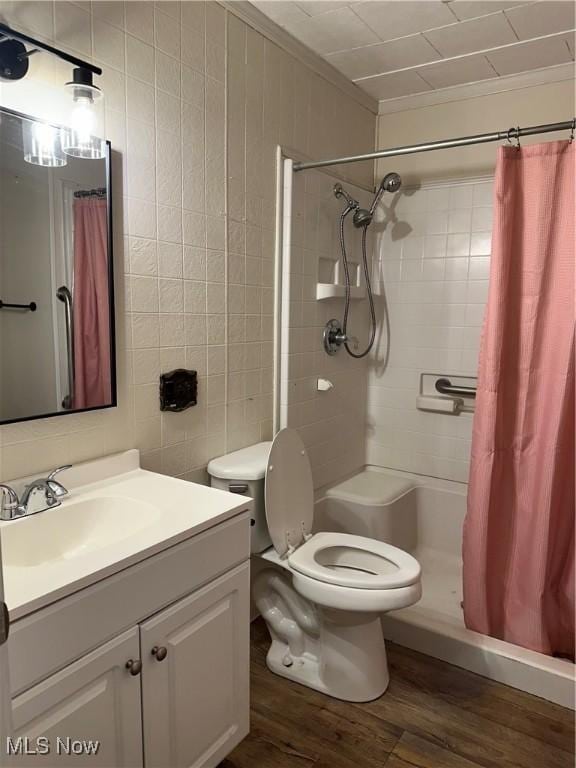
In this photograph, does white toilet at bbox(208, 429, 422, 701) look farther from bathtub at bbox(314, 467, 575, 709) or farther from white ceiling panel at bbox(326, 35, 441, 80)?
white ceiling panel at bbox(326, 35, 441, 80)

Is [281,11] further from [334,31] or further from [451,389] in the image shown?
[451,389]

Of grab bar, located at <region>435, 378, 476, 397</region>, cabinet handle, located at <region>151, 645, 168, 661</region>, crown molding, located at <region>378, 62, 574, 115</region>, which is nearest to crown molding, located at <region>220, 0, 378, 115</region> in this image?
crown molding, located at <region>378, 62, 574, 115</region>

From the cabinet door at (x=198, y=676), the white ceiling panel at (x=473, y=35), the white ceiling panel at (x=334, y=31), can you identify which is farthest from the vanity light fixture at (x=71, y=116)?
the white ceiling panel at (x=473, y=35)

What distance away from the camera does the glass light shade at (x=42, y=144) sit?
4.33ft

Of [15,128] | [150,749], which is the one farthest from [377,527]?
[15,128]

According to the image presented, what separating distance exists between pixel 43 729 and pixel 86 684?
0.10 meters

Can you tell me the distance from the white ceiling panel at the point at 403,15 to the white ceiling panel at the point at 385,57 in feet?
0.28

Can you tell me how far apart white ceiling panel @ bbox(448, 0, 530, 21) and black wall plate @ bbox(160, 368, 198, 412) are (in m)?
1.59

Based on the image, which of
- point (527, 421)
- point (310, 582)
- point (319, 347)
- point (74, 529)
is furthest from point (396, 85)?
point (74, 529)

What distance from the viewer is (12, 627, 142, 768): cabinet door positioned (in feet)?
3.26

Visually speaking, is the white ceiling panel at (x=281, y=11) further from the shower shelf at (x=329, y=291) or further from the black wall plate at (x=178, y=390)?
→ the black wall plate at (x=178, y=390)

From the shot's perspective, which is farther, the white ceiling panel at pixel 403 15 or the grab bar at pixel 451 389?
the grab bar at pixel 451 389

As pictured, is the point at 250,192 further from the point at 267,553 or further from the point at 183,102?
the point at 267,553

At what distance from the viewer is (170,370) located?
179cm
